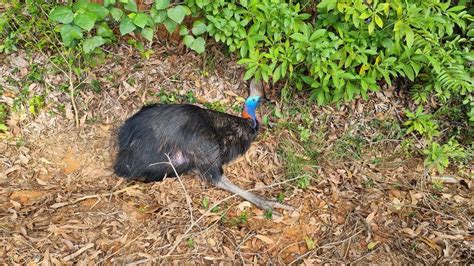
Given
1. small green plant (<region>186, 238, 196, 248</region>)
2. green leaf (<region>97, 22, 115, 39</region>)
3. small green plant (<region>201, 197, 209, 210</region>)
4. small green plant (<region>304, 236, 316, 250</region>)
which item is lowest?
small green plant (<region>304, 236, 316, 250</region>)

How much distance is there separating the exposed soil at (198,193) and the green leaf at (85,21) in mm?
965

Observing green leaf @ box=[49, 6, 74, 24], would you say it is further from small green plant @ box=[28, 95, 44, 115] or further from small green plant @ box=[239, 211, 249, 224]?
small green plant @ box=[239, 211, 249, 224]

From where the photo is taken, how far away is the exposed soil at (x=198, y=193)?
2758 millimetres

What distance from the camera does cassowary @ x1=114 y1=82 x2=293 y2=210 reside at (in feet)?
10.2

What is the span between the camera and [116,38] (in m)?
3.81

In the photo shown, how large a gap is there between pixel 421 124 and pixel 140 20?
100 inches

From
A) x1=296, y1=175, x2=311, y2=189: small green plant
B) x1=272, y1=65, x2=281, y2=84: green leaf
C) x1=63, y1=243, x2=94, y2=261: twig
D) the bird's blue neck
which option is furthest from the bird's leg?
x1=63, y1=243, x2=94, y2=261: twig

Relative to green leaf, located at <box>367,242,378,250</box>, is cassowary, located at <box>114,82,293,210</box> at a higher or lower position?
higher

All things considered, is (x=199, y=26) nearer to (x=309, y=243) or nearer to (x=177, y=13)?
(x=177, y=13)

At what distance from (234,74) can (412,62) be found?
1641 millimetres

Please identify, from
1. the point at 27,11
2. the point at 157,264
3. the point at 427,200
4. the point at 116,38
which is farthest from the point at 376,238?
the point at 27,11

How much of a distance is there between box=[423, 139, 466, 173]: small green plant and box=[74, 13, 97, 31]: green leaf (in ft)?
9.25

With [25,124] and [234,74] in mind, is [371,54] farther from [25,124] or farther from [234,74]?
[25,124]

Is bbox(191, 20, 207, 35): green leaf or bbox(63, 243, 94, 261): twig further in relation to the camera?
bbox(191, 20, 207, 35): green leaf
